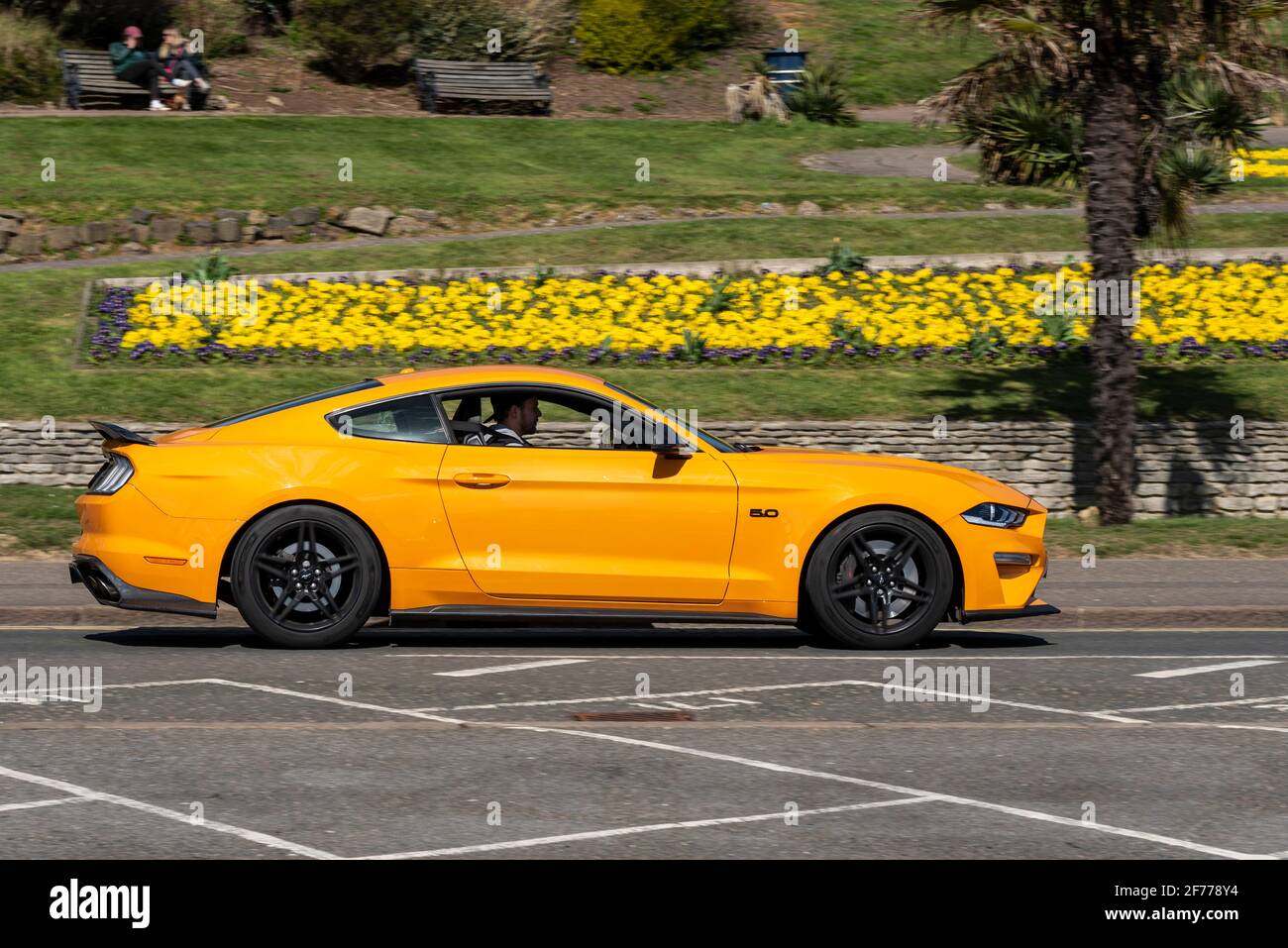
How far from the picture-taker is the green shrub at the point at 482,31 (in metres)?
36.5

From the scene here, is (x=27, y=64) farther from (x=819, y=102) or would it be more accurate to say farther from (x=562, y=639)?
(x=562, y=639)

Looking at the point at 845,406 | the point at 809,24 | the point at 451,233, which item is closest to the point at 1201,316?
the point at 845,406

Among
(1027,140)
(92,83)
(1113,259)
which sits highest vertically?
(92,83)

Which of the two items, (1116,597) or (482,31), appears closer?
(1116,597)

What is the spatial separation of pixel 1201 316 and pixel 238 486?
13845mm

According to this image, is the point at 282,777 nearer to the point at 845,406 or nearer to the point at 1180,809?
the point at 1180,809

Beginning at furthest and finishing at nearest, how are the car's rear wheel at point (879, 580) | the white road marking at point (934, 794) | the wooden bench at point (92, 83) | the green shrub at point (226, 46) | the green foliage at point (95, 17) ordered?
the green shrub at point (226, 46), the green foliage at point (95, 17), the wooden bench at point (92, 83), the car's rear wheel at point (879, 580), the white road marking at point (934, 794)

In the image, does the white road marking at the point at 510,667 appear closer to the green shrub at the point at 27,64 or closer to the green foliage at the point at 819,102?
the green shrub at the point at 27,64

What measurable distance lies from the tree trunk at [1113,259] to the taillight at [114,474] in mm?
9107

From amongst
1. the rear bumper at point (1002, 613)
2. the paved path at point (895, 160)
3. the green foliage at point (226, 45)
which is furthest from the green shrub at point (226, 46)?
the rear bumper at point (1002, 613)

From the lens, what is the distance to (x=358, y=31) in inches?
1390

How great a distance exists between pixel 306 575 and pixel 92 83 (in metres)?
23.5

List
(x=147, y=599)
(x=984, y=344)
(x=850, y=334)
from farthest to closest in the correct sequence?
(x=850, y=334), (x=984, y=344), (x=147, y=599)

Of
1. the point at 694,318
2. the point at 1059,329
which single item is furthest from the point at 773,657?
the point at 1059,329
